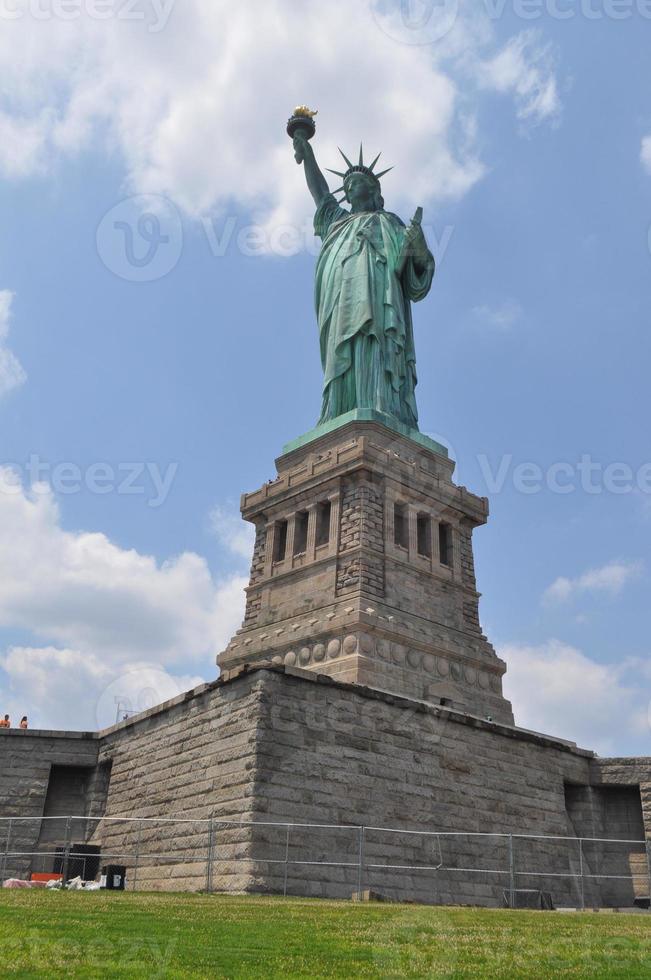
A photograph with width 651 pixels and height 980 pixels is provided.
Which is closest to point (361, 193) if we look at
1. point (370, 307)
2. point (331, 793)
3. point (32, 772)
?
point (370, 307)

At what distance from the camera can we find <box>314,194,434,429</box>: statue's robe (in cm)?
3581

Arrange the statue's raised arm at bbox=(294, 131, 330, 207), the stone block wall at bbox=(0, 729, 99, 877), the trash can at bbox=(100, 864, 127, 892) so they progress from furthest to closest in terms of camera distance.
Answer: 1. the statue's raised arm at bbox=(294, 131, 330, 207)
2. the stone block wall at bbox=(0, 729, 99, 877)
3. the trash can at bbox=(100, 864, 127, 892)

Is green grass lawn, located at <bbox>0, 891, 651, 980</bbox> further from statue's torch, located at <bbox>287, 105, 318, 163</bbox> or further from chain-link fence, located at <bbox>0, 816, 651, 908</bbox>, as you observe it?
statue's torch, located at <bbox>287, 105, 318, 163</bbox>

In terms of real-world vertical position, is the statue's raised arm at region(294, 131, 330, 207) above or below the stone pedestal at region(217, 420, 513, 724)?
above

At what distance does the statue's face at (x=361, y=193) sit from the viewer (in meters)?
41.8

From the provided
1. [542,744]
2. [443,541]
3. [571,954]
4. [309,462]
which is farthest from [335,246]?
[571,954]

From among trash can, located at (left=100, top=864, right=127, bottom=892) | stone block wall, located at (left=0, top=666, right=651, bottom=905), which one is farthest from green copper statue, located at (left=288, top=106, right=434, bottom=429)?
trash can, located at (left=100, top=864, right=127, bottom=892)

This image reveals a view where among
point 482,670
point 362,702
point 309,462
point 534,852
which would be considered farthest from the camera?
point 309,462

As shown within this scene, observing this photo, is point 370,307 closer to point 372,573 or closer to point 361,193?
point 361,193

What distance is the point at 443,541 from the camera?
111ft

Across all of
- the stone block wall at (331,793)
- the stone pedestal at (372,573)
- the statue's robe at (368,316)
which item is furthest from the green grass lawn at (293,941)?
the statue's robe at (368,316)

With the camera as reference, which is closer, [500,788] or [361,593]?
[500,788]

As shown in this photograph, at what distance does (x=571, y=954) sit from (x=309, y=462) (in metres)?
25.7

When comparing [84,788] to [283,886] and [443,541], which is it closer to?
[283,886]
